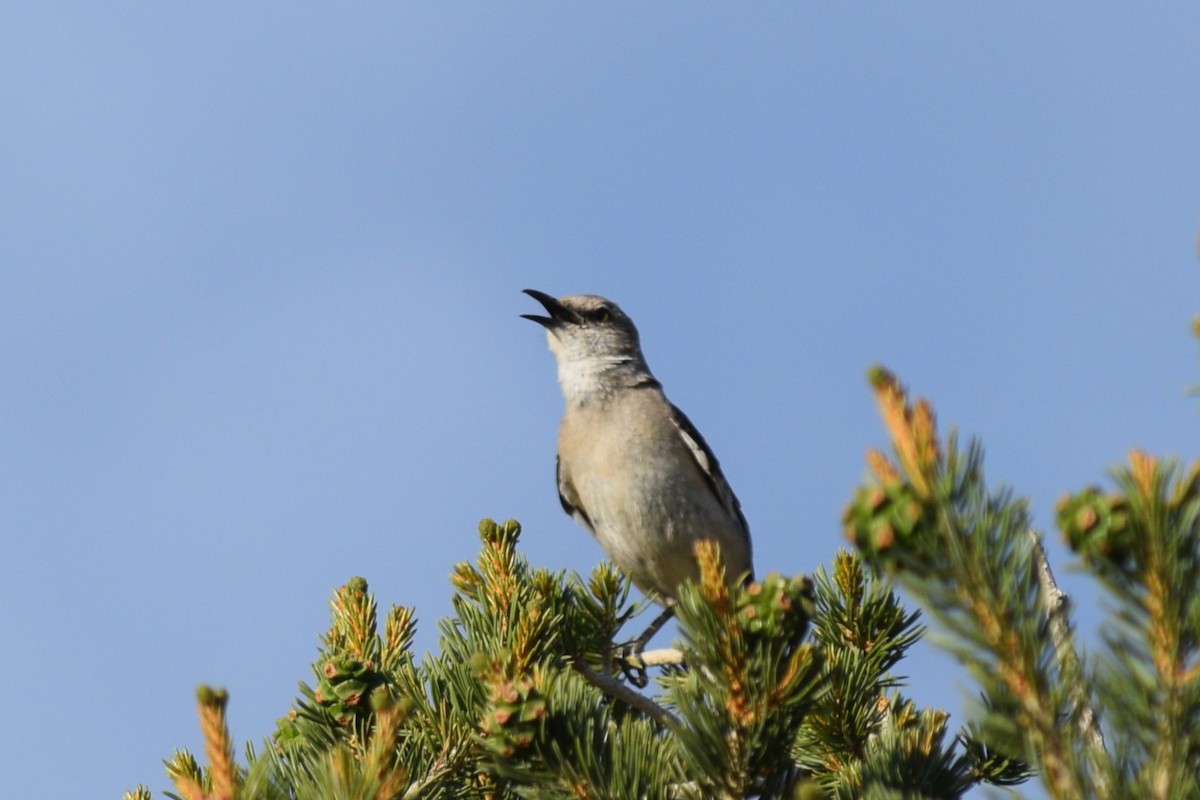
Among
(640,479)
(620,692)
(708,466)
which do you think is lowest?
(620,692)

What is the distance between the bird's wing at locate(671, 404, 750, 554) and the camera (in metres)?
8.56

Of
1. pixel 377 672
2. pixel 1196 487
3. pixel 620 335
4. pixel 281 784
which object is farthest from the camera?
pixel 620 335

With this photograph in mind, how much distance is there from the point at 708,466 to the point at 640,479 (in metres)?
0.64

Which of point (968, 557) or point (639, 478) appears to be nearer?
point (968, 557)

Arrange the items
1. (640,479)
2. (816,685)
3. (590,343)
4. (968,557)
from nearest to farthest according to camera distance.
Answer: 1. (968,557)
2. (816,685)
3. (640,479)
4. (590,343)

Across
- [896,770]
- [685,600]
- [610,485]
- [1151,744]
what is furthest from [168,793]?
[610,485]

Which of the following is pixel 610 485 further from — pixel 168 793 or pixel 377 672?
pixel 168 793

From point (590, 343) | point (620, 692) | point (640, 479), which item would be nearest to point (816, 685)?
point (620, 692)

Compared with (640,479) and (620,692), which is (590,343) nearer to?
(640,479)

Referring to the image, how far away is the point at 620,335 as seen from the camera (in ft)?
32.9

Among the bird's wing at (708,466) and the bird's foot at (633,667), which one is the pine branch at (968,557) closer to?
the bird's foot at (633,667)

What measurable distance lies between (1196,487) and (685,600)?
45.9 inches

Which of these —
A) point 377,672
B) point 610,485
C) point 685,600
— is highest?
point 610,485

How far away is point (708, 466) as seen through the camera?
28.1 ft
